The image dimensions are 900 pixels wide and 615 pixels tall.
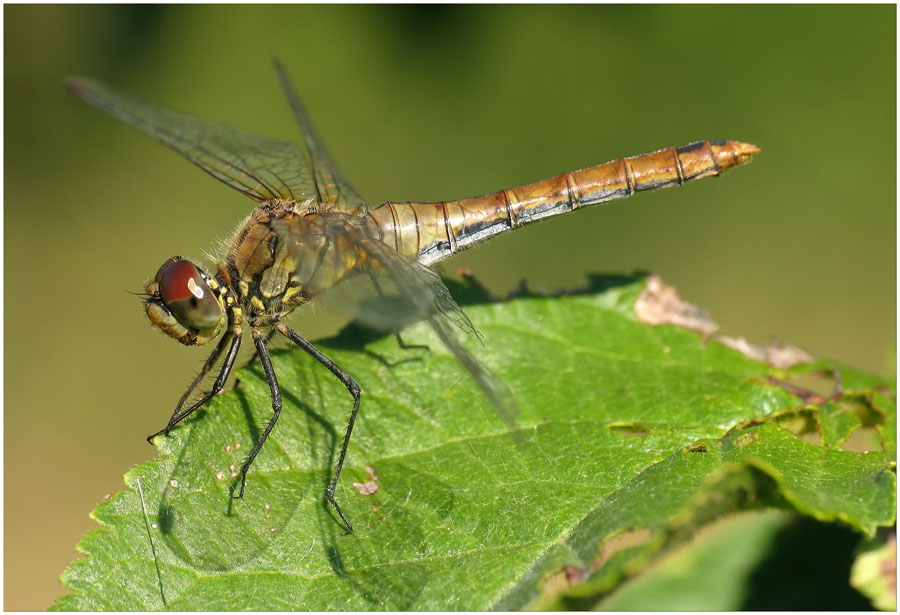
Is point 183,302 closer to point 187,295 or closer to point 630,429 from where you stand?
point 187,295

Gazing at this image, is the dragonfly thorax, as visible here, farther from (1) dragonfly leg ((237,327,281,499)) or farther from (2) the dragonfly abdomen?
(2) the dragonfly abdomen

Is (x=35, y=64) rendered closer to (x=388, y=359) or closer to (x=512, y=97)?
(x=512, y=97)

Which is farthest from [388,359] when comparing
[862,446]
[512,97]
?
[512,97]

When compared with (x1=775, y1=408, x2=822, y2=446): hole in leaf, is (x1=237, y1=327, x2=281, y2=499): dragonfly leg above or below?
above

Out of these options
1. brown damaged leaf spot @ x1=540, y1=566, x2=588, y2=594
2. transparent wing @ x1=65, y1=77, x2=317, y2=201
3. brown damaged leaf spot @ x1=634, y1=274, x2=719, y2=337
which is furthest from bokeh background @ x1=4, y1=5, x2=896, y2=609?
brown damaged leaf spot @ x1=540, y1=566, x2=588, y2=594

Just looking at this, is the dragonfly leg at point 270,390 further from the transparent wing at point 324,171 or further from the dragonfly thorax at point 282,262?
the transparent wing at point 324,171
